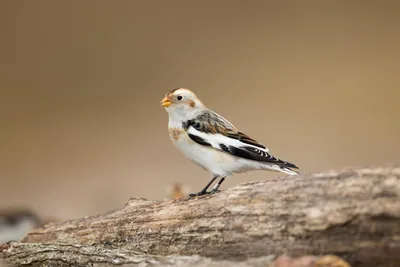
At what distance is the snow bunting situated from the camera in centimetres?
200

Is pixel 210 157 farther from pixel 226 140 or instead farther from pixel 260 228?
pixel 260 228

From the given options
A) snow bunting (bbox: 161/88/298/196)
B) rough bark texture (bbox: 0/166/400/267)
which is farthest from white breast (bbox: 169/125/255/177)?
rough bark texture (bbox: 0/166/400/267)

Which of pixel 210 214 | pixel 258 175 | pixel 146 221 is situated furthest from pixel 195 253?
pixel 258 175

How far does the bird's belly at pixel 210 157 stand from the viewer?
6.65 feet

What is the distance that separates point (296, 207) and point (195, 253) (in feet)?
1.11

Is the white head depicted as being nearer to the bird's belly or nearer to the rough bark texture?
the bird's belly

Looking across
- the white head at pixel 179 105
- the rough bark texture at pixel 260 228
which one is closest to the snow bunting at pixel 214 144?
the white head at pixel 179 105

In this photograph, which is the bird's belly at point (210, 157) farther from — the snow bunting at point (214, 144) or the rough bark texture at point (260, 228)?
the rough bark texture at point (260, 228)

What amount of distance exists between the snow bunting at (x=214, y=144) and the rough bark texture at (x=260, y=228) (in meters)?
0.18

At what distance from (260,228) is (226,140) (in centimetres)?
48

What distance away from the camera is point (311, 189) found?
1591mm

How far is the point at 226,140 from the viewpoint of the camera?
2037mm

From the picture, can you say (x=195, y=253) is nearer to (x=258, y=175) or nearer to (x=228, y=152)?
(x=228, y=152)

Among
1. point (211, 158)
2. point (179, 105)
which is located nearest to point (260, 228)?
point (211, 158)
